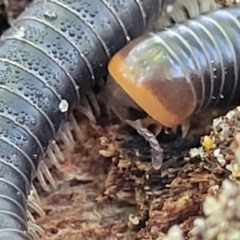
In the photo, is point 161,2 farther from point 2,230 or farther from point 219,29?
point 2,230

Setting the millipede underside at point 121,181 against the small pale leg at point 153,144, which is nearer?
the millipede underside at point 121,181

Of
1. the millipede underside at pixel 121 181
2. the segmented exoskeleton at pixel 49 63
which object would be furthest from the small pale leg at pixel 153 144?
the segmented exoskeleton at pixel 49 63

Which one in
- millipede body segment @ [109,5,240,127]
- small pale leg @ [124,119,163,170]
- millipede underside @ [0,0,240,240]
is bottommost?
millipede underside @ [0,0,240,240]

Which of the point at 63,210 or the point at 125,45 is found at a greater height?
the point at 125,45

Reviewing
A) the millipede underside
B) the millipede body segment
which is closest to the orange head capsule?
the millipede body segment

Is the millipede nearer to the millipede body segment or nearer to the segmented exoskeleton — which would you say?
the millipede body segment

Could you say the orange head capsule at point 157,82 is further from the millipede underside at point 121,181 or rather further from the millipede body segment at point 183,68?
the millipede underside at point 121,181

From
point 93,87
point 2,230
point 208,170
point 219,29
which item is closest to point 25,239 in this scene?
point 2,230
